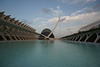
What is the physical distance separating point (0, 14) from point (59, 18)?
5764cm

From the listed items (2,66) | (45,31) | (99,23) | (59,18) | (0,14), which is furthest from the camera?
(45,31)

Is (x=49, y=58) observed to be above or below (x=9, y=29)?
below

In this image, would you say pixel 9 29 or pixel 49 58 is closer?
pixel 49 58

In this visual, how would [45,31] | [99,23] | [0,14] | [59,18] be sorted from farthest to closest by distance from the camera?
[45,31]
[59,18]
[0,14]
[99,23]

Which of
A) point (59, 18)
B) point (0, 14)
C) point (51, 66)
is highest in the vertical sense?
point (59, 18)

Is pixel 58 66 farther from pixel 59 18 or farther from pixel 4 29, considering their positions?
pixel 59 18

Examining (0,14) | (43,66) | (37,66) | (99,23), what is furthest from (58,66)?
(0,14)

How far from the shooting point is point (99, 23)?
2016cm

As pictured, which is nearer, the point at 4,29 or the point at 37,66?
the point at 37,66

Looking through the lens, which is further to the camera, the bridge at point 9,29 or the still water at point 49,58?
the bridge at point 9,29

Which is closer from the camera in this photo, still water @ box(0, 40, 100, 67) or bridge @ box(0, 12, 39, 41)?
still water @ box(0, 40, 100, 67)

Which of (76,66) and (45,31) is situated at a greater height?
(45,31)

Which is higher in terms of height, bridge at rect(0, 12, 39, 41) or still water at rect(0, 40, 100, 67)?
bridge at rect(0, 12, 39, 41)

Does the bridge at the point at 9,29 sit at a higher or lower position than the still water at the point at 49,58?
higher
